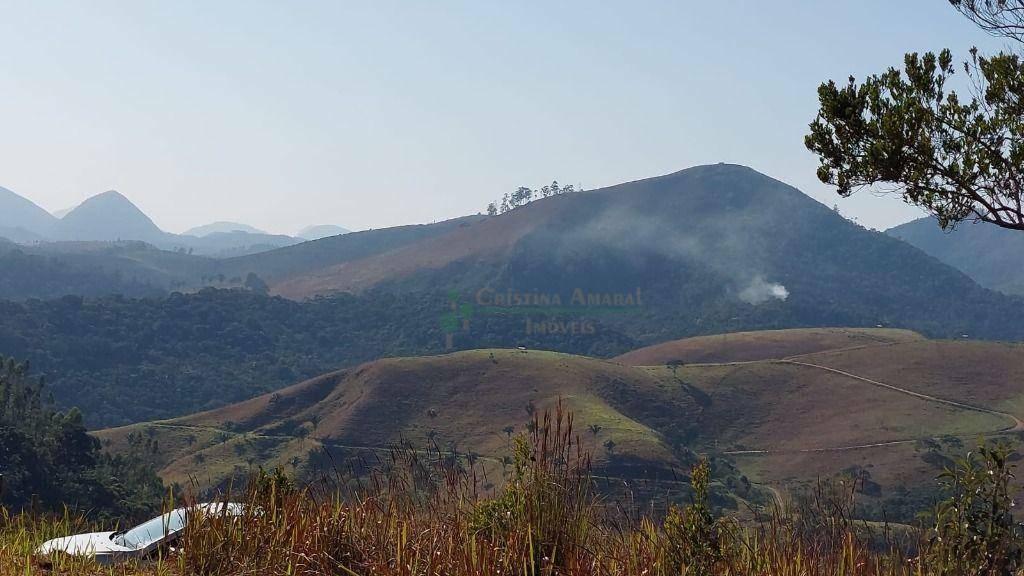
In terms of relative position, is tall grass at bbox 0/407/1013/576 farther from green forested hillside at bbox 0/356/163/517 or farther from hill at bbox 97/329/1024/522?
hill at bbox 97/329/1024/522

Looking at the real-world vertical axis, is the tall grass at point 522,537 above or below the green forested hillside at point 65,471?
above

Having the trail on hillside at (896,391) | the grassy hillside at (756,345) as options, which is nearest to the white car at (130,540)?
the trail on hillside at (896,391)

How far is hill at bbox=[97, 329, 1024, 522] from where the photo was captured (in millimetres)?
89875

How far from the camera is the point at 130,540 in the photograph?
10758 mm

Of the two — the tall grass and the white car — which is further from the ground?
the tall grass

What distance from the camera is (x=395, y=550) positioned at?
6.04 meters

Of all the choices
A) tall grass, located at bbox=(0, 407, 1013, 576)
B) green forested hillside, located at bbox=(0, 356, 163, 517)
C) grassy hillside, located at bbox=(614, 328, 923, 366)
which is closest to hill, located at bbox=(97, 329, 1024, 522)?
grassy hillside, located at bbox=(614, 328, 923, 366)

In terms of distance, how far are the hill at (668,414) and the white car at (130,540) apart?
74.4 m

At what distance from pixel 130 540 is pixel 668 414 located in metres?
104

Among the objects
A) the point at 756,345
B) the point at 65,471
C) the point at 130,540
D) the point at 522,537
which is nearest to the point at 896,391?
the point at 756,345

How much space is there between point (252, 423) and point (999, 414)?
8825 centimetres

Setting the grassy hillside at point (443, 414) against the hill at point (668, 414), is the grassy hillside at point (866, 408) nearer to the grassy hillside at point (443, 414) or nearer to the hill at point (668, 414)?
the hill at point (668, 414)

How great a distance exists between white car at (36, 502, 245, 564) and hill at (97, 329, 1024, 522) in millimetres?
74430

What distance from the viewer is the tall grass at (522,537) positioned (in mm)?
5535
